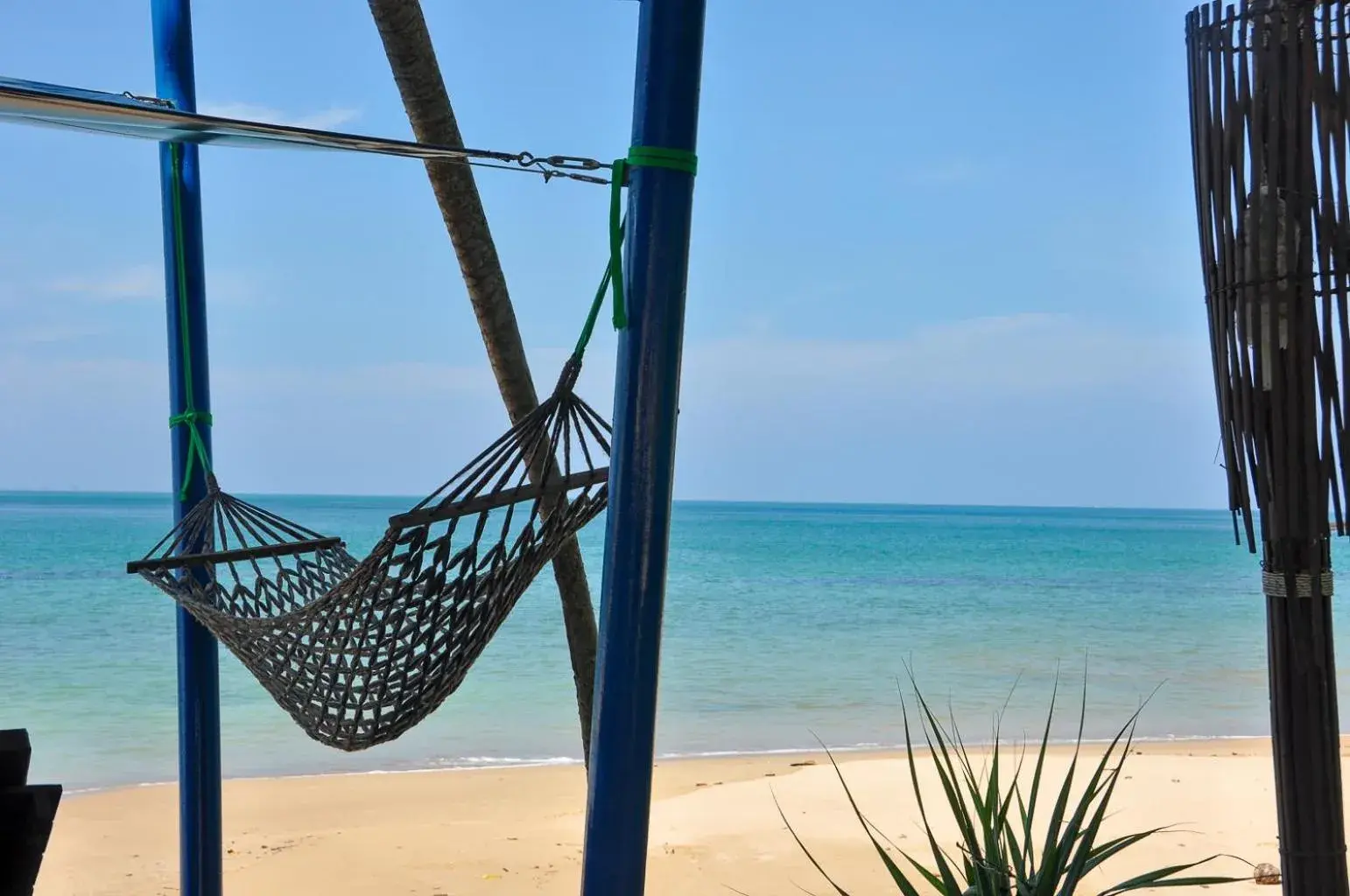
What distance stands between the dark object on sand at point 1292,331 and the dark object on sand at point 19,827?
1497mm

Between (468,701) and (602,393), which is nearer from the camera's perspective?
(468,701)

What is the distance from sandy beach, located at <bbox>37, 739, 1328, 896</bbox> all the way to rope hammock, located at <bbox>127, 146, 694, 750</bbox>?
2188 millimetres

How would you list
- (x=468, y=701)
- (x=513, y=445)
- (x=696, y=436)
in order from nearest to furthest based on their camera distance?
(x=513, y=445) → (x=468, y=701) → (x=696, y=436)

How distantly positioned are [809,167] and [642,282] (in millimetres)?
23436

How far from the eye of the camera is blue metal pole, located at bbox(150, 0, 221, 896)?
2.26 metres

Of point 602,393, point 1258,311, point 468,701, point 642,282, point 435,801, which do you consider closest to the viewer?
point 642,282

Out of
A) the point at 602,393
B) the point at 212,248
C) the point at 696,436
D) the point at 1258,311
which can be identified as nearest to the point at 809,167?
the point at 696,436

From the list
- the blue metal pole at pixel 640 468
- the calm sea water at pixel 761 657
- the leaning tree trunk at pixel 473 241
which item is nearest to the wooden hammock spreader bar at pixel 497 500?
the blue metal pole at pixel 640 468

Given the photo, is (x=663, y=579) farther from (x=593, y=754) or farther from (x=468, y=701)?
(x=468, y=701)

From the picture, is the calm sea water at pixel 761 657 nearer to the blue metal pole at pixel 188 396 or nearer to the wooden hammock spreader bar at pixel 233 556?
the blue metal pole at pixel 188 396

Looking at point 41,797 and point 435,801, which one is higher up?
point 41,797

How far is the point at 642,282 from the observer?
4.10ft

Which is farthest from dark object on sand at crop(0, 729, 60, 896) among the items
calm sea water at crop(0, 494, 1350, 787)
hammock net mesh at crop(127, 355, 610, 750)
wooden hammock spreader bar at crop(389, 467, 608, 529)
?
calm sea water at crop(0, 494, 1350, 787)

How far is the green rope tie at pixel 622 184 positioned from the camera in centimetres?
125
